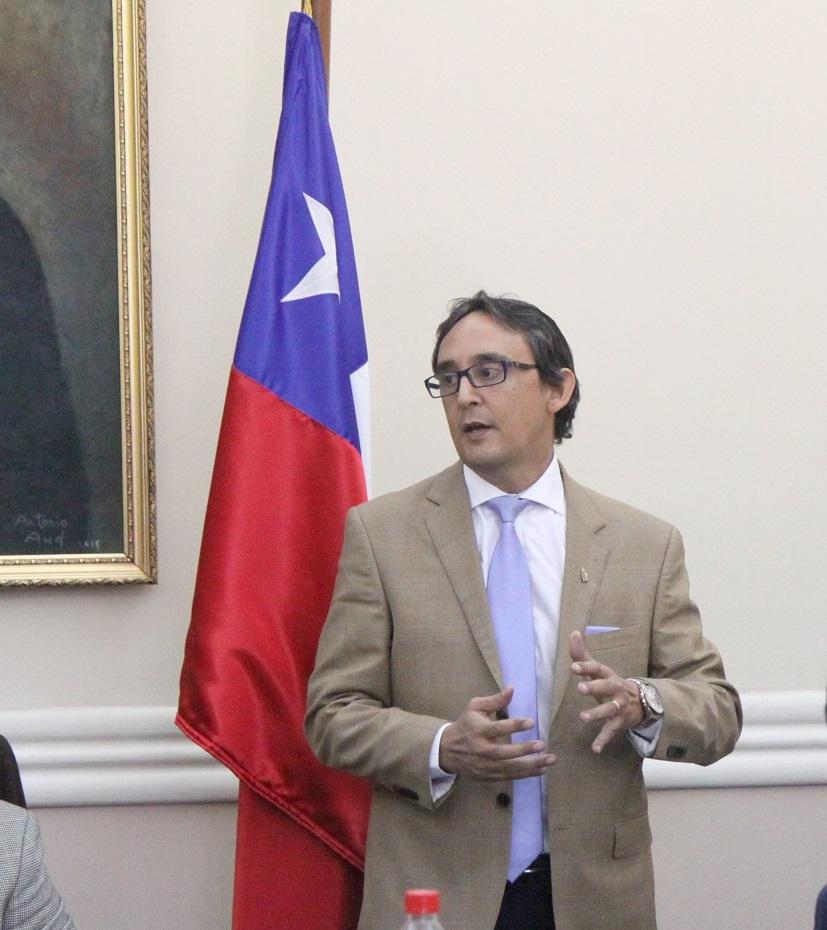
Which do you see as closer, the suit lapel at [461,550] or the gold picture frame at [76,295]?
the suit lapel at [461,550]

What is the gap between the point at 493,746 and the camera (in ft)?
6.44

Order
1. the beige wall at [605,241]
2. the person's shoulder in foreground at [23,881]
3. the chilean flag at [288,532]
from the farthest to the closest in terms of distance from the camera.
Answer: the beige wall at [605,241]
the chilean flag at [288,532]
the person's shoulder in foreground at [23,881]

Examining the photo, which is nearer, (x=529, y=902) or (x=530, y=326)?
(x=529, y=902)

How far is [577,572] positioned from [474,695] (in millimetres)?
291

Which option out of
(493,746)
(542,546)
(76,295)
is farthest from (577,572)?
(76,295)

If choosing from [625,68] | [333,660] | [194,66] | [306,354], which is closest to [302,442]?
[306,354]

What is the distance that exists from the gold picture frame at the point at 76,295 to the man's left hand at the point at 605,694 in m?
1.41

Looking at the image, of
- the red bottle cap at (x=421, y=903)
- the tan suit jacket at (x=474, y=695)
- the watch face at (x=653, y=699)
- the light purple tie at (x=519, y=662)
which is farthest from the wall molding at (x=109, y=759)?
the red bottle cap at (x=421, y=903)

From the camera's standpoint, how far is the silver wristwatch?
2.05 meters

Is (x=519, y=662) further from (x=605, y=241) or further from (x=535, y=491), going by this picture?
(x=605, y=241)

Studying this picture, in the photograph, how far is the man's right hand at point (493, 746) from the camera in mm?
1953

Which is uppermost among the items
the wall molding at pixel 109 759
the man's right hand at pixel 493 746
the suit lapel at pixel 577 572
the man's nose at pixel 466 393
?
the man's nose at pixel 466 393

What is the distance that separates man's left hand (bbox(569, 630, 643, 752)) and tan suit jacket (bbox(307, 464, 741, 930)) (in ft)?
0.29

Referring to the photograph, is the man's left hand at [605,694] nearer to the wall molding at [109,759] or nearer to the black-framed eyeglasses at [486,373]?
the black-framed eyeglasses at [486,373]
